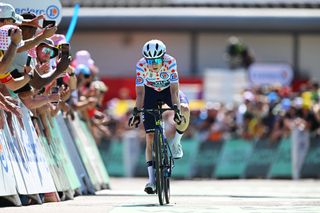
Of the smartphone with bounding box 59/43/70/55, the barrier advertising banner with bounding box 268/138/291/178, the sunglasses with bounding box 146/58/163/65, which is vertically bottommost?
the barrier advertising banner with bounding box 268/138/291/178

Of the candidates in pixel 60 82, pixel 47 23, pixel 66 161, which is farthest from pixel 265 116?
pixel 66 161

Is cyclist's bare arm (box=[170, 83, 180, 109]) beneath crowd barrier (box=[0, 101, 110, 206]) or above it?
above

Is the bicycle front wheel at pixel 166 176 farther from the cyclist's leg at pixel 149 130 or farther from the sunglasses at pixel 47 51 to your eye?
the sunglasses at pixel 47 51

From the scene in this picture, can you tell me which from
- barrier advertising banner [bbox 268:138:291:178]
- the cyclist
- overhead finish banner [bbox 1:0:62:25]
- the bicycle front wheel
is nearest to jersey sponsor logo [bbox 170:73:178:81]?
the cyclist

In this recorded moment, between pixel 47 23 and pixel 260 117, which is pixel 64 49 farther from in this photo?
pixel 260 117

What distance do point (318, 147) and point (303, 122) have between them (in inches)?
29.2

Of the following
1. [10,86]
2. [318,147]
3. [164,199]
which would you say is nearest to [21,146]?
[10,86]

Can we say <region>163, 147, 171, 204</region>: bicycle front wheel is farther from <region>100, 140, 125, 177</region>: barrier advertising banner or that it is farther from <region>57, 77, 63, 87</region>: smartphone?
<region>100, 140, 125, 177</region>: barrier advertising banner

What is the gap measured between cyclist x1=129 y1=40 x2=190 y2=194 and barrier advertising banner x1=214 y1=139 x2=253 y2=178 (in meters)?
12.7

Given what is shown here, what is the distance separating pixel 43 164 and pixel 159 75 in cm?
195

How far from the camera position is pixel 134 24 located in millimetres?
40594

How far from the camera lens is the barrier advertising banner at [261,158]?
2794 centimetres

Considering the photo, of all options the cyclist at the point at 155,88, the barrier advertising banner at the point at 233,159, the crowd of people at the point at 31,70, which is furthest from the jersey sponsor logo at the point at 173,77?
the barrier advertising banner at the point at 233,159

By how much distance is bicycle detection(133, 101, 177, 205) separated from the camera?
14242 millimetres
